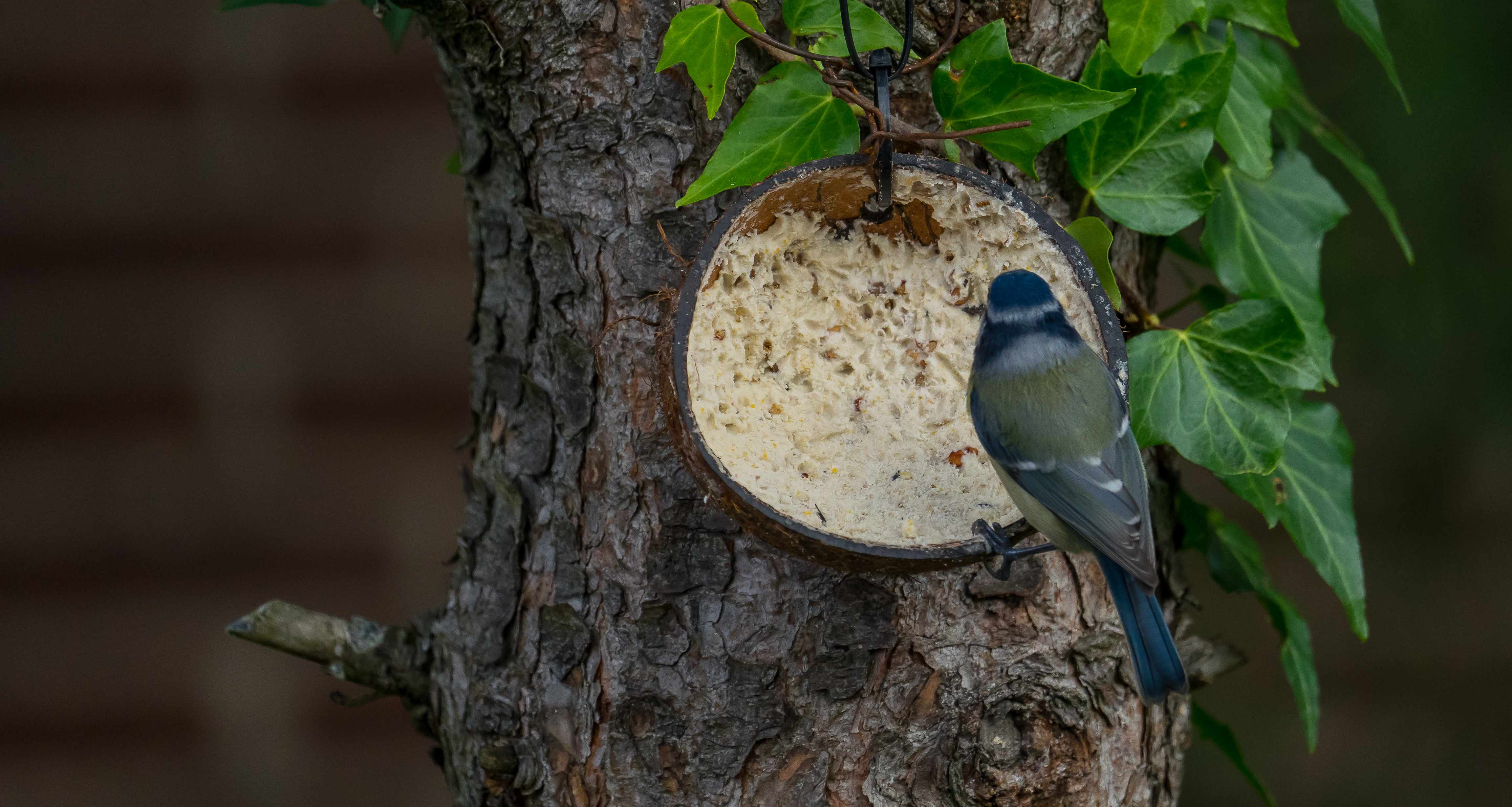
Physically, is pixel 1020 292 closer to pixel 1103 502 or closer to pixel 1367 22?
pixel 1103 502

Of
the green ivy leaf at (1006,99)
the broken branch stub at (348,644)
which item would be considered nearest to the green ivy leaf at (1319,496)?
the green ivy leaf at (1006,99)

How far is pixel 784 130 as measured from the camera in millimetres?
1252

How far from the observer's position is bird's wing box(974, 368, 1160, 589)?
125 cm

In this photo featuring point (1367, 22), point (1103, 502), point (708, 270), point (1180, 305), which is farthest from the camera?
point (1180, 305)

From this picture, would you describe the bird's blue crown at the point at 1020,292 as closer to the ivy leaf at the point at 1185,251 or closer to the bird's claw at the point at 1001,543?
the bird's claw at the point at 1001,543

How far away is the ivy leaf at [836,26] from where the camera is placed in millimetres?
1282

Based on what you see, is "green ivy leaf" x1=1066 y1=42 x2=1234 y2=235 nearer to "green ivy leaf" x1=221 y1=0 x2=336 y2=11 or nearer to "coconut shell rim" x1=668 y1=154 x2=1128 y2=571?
"coconut shell rim" x1=668 y1=154 x2=1128 y2=571

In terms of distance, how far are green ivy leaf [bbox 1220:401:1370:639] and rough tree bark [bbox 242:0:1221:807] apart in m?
0.27

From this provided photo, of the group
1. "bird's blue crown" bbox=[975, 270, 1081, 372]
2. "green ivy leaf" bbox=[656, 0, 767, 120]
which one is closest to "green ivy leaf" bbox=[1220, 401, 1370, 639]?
"bird's blue crown" bbox=[975, 270, 1081, 372]

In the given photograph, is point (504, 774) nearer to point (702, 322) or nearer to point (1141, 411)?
point (702, 322)

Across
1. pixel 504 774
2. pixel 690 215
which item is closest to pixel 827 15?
pixel 690 215

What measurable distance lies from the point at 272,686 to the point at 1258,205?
6.92ft

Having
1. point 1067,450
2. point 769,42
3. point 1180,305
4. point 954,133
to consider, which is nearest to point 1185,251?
point 1180,305

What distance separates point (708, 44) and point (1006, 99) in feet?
1.03
